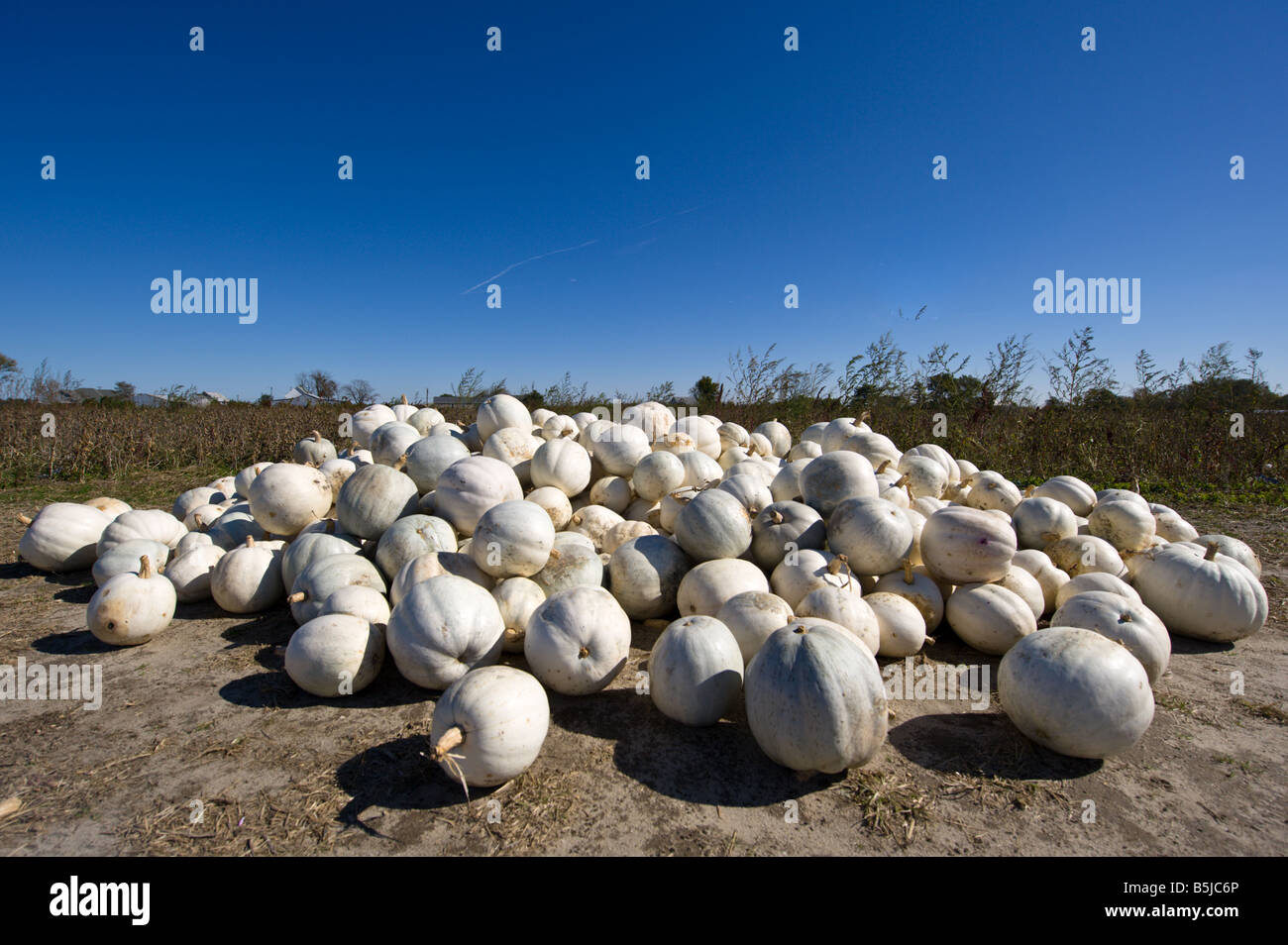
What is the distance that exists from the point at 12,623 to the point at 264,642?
7.52 feet

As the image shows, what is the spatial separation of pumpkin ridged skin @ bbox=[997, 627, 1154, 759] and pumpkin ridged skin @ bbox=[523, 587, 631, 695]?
6.91 feet

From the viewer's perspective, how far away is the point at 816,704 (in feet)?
8.61

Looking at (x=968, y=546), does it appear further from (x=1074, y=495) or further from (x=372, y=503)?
(x=372, y=503)

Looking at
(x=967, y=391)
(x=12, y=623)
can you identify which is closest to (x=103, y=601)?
(x=12, y=623)

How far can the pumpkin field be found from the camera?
2.50m

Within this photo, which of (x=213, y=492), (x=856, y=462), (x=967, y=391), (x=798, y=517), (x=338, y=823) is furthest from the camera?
(x=967, y=391)

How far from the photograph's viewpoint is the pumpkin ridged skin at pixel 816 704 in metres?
2.62

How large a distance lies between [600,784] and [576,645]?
77cm

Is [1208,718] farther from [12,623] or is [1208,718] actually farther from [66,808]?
[12,623]

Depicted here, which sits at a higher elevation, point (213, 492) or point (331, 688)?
point (213, 492)

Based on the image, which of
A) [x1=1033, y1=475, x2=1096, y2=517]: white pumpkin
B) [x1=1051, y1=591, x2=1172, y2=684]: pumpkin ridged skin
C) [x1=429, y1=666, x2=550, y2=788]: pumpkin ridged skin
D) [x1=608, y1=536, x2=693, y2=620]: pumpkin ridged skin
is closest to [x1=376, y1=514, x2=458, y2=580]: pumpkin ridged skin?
[x1=608, y1=536, x2=693, y2=620]: pumpkin ridged skin

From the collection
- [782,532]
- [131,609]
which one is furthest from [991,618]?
[131,609]

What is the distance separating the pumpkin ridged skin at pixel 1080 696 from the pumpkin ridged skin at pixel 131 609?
5.42 metres
